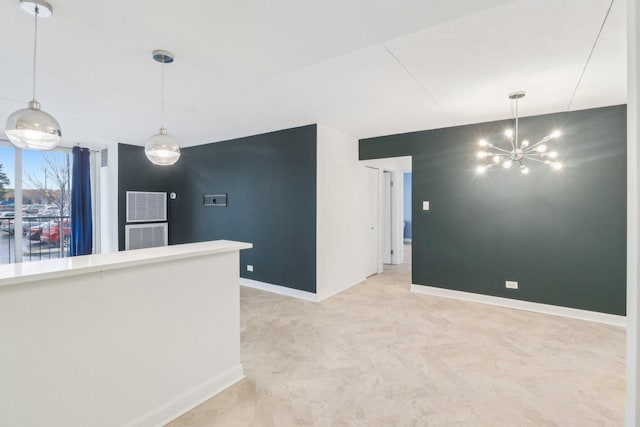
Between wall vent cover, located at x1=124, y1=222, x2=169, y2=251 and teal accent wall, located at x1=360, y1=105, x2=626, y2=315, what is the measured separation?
16.0 feet

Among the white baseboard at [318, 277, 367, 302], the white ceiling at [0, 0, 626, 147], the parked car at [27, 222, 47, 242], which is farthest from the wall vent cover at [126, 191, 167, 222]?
the white baseboard at [318, 277, 367, 302]

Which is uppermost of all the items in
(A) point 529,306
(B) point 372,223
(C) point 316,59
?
(C) point 316,59

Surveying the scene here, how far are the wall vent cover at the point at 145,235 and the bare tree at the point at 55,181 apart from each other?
1096 millimetres

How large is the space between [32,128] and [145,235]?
15.9 feet

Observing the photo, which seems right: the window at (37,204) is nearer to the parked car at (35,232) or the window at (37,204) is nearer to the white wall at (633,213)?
the parked car at (35,232)

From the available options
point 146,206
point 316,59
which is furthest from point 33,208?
point 316,59

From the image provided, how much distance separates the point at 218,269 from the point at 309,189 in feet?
7.50

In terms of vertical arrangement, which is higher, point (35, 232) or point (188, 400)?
point (35, 232)

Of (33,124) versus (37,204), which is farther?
(37,204)

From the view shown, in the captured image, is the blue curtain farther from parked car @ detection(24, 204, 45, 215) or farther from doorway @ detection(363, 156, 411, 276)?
doorway @ detection(363, 156, 411, 276)

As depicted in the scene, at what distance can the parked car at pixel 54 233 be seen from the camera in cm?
525

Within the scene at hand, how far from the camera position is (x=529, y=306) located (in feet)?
13.0

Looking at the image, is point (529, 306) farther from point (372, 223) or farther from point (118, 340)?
point (118, 340)

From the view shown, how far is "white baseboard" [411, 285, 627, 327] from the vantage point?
354 cm
